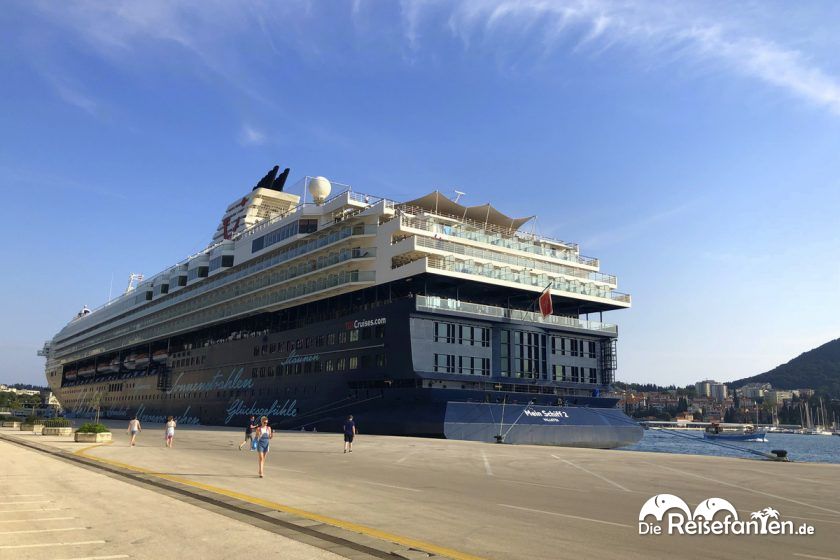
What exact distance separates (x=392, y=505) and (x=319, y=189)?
1794 inches

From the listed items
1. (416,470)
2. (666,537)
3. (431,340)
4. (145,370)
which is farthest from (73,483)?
(145,370)

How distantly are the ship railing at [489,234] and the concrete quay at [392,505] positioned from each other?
24.4m

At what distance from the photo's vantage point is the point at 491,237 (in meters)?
47.0

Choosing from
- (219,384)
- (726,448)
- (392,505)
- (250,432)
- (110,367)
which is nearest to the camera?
(392,505)

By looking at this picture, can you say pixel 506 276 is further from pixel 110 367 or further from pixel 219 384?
pixel 110 367

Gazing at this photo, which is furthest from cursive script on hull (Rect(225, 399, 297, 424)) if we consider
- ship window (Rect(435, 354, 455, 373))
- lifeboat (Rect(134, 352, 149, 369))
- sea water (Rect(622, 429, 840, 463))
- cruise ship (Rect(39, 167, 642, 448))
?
Result: lifeboat (Rect(134, 352, 149, 369))

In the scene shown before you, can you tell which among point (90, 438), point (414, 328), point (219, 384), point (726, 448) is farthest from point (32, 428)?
point (726, 448)

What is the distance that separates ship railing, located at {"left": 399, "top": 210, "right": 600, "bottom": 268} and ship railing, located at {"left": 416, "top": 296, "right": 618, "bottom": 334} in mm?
5336

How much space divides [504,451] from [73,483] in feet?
57.6

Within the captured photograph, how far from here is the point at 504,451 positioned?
26766mm

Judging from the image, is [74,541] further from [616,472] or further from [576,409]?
[576,409]

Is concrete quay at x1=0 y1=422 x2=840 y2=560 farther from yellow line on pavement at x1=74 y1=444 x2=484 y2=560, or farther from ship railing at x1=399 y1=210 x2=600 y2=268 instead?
ship railing at x1=399 y1=210 x2=600 y2=268

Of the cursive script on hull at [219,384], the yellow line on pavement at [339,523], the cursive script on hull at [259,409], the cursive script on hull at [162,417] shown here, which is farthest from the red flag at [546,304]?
the cursive script on hull at [162,417]

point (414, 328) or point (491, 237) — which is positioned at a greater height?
point (491, 237)
